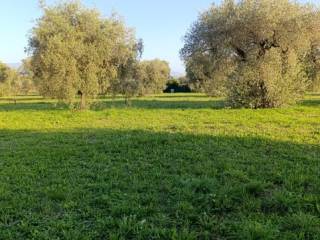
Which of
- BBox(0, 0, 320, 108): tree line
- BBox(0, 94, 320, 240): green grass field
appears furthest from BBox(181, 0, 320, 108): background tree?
BBox(0, 94, 320, 240): green grass field

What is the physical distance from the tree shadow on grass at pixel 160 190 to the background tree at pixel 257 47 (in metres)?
14.2

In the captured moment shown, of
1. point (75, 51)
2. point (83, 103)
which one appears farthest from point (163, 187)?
point (83, 103)

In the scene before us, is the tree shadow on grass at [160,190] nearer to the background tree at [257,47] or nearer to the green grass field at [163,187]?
the green grass field at [163,187]

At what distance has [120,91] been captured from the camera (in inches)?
1171

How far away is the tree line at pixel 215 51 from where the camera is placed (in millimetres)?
24828

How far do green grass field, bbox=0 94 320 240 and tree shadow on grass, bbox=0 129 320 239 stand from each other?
0.06 ft

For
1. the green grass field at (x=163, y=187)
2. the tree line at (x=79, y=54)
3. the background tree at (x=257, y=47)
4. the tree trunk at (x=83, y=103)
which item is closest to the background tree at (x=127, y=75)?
the tree line at (x=79, y=54)

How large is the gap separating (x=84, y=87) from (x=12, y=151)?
14774mm

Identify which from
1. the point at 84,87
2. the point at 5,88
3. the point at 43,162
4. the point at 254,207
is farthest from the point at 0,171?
the point at 5,88

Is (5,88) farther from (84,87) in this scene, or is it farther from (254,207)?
(254,207)

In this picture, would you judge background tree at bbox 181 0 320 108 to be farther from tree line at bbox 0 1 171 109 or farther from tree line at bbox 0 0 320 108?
tree line at bbox 0 1 171 109

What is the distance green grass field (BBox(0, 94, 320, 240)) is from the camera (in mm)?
5527

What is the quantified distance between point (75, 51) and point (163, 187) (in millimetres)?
19046

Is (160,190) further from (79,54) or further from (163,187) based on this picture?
(79,54)
